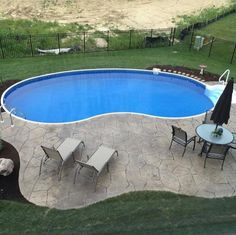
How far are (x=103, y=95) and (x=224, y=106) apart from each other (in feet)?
26.8

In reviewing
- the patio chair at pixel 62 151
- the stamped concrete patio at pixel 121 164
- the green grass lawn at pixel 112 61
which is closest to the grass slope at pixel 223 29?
the green grass lawn at pixel 112 61

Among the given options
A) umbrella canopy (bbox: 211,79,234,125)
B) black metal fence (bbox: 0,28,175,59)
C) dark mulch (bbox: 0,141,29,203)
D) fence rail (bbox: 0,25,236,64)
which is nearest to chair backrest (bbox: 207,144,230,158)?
umbrella canopy (bbox: 211,79,234,125)

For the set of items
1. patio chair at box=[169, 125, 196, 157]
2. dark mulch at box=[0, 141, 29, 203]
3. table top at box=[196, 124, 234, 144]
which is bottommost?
dark mulch at box=[0, 141, 29, 203]

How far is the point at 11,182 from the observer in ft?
29.5

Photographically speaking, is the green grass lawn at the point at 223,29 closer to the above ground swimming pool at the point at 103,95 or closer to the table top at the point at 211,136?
the above ground swimming pool at the point at 103,95

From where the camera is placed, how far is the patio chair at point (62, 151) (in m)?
9.06

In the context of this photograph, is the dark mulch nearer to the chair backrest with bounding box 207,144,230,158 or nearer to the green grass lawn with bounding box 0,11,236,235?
the green grass lawn with bounding box 0,11,236,235

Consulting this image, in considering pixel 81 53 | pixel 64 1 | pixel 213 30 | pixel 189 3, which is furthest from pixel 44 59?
pixel 189 3

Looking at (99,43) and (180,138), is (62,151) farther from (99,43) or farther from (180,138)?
(99,43)

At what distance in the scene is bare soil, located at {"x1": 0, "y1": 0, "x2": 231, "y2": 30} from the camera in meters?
28.9

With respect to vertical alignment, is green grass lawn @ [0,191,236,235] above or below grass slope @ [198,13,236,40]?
below

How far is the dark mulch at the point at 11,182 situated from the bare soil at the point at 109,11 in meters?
18.5

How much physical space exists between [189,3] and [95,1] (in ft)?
40.7

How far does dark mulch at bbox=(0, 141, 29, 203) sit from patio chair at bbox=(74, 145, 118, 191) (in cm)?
176
